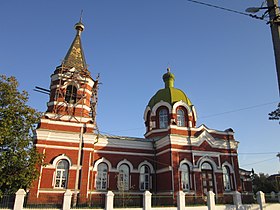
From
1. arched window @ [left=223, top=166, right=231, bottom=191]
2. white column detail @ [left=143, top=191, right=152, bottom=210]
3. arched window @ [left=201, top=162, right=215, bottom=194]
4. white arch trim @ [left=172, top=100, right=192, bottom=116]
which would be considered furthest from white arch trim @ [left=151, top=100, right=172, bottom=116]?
white column detail @ [left=143, top=191, right=152, bottom=210]

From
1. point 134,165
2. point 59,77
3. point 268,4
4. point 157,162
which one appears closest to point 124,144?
point 134,165

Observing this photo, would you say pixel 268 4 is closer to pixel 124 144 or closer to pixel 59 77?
pixel 124 144

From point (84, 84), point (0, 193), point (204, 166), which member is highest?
point (84, 84)

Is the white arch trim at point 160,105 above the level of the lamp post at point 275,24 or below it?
above

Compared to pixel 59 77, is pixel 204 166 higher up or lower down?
lower down

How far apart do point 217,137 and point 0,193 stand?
53.6ft

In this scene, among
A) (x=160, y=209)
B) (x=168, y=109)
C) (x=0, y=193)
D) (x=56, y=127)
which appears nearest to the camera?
(x=0, y=193)

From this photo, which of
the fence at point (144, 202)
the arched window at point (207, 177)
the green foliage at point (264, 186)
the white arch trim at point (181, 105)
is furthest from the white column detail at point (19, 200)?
the green foliage at point (264, 186)

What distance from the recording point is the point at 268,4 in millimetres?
7969

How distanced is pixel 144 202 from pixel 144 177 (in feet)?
19.0

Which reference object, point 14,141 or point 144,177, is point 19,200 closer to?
point 14,141

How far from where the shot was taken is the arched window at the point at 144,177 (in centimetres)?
1988

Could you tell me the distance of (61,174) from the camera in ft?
57.3

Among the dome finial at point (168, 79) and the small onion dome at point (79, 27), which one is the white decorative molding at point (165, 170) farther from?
the small onion dome at point (79, 27)
